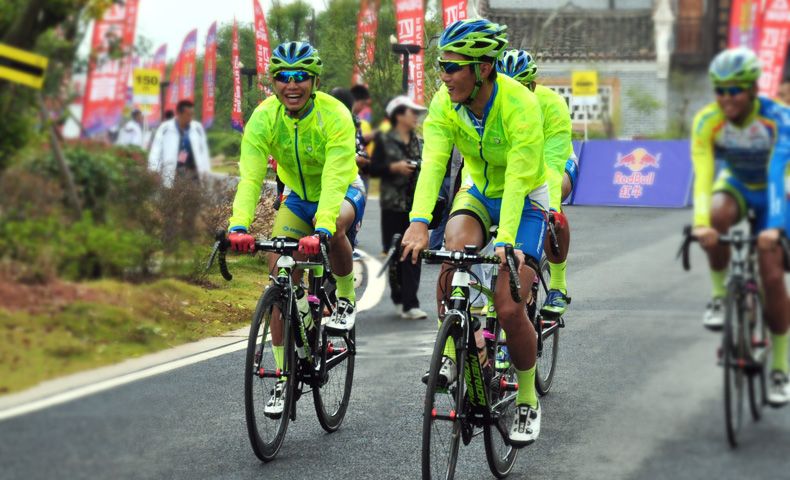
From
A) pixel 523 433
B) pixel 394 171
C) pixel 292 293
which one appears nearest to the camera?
pixel 523 433

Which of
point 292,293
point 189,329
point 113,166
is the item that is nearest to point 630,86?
point 113,166

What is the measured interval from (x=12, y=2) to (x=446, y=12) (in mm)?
3177

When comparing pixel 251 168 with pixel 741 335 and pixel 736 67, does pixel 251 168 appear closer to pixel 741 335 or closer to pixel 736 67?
pixel 741 335

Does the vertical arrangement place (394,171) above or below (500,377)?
above

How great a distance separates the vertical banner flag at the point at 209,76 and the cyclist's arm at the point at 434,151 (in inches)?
61.3

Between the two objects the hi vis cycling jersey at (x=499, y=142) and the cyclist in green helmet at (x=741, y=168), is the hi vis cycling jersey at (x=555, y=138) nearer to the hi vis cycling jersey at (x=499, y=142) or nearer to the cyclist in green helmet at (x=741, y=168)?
the hi vis cycling jersey at (x=499, y=142)

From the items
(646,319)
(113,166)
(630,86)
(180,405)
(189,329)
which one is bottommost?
(180,405)

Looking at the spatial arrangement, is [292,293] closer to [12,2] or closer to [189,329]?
[189,329]

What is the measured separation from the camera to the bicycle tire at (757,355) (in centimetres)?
415

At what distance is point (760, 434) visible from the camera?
14.4 feet

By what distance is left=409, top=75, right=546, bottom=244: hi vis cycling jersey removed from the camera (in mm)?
5848

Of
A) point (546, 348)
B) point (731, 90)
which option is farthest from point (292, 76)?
point (731, 90)

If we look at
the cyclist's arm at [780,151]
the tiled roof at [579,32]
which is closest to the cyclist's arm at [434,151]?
the tiled roof at [579,32]

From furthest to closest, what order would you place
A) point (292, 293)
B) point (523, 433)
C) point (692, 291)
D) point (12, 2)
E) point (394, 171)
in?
point (394, 171) < point (292, 293) < point (523, 433) < point (12, 2) < point (692, 291)
